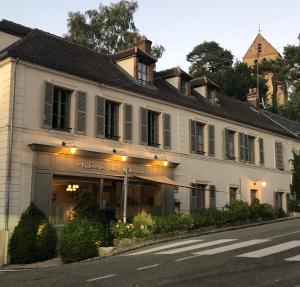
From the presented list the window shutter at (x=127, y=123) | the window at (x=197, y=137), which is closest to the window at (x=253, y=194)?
the window at (x=197, y=137)

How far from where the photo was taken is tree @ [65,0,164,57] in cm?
3659

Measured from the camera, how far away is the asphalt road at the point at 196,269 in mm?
9125

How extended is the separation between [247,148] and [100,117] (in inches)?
446

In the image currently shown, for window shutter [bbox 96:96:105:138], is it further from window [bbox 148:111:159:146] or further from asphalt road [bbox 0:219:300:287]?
asphalt road [bbox 0:219:300:287]

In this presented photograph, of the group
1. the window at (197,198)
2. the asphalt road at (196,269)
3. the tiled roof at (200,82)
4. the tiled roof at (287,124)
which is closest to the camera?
the asphalt road at (196,269)

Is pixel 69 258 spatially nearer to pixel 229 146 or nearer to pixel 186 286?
pixel 186 286

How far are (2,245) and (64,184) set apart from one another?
3.16m

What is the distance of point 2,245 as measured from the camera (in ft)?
53.3

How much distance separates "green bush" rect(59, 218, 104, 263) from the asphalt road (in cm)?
118

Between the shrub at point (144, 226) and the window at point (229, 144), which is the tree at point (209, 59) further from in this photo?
the shrub at point (144, 226)

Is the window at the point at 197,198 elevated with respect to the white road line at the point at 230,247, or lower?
elevated

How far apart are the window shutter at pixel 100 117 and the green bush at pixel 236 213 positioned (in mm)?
6377

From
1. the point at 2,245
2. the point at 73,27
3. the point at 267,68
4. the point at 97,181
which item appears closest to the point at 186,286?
the point at 2,245

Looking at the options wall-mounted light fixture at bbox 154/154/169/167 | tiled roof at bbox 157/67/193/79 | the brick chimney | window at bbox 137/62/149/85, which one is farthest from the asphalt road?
the brick chimney
